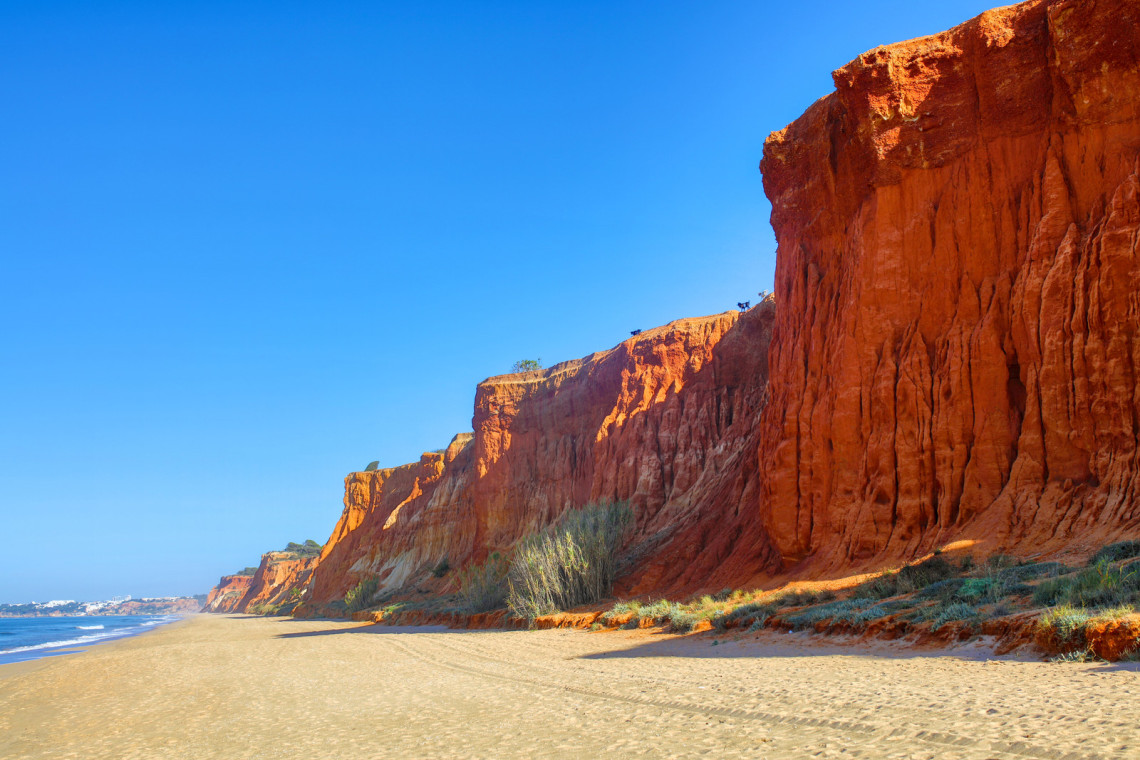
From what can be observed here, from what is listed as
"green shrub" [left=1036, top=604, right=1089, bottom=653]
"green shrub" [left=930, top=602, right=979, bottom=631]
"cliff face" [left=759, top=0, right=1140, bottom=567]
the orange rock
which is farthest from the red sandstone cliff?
the orange rock

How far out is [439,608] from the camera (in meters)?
41.4

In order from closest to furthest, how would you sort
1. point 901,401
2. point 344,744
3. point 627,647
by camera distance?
point 344,744, point 627,647, point 901,401

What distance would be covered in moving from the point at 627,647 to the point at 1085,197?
54.6 feet

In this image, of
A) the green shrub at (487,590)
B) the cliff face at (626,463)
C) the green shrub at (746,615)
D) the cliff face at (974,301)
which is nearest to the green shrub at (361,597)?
the cliff face at (626,463)

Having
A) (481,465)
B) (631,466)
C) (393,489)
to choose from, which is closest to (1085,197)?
(631,466)

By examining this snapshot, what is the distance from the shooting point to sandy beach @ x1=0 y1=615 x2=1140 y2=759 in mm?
6688

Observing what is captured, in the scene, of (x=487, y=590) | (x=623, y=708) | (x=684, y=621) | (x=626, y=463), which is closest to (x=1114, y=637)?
(x=623, y=708)

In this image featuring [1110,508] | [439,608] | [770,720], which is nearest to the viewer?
[770,720]

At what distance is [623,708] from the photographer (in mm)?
9703

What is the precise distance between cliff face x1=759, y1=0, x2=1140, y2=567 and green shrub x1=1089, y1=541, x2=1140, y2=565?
1.44 m

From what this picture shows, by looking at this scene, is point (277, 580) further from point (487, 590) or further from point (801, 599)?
point (801, 599)

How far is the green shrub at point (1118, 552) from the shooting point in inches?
510

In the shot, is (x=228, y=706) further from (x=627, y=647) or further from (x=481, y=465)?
(x=481, y=465)

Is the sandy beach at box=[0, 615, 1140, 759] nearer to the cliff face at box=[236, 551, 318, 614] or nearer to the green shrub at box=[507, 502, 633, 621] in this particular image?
the green shrub at box=[507, 502, 633, 621]
